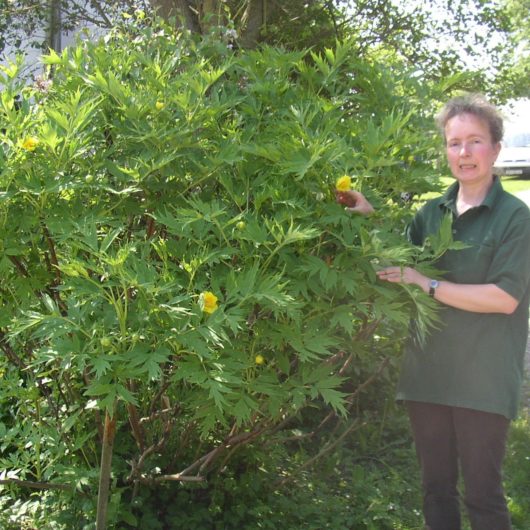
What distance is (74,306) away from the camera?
2066 mm

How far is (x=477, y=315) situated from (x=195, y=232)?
3.77ft

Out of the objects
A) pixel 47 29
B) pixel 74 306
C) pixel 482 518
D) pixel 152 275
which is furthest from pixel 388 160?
pixel 47 29

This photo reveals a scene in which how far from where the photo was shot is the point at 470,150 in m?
2.81

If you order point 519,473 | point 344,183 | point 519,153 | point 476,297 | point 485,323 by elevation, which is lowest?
point 519,473

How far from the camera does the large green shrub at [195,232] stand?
2070mm

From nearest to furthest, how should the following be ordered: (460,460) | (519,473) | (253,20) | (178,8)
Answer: (460,460), (519,473), (178,8), (253,20)

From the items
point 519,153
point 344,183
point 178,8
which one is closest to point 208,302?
point 344,183

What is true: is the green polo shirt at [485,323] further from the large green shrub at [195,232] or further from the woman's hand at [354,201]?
the woman's hand at [354,201]

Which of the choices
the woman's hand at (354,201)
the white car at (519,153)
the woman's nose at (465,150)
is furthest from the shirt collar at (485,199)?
the white car at (519,153)

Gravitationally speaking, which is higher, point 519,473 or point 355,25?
point 355,25

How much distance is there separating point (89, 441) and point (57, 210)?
1178mm

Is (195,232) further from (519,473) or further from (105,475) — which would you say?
(519,473)

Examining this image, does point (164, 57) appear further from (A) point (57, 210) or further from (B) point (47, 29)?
(B) point (47, 29)

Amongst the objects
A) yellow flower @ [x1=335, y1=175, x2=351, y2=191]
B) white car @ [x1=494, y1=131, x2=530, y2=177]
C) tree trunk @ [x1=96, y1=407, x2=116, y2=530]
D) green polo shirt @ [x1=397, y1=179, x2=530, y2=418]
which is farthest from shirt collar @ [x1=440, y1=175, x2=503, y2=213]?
white car @ [x1=494, y1=131, x2=530, y2=177]
